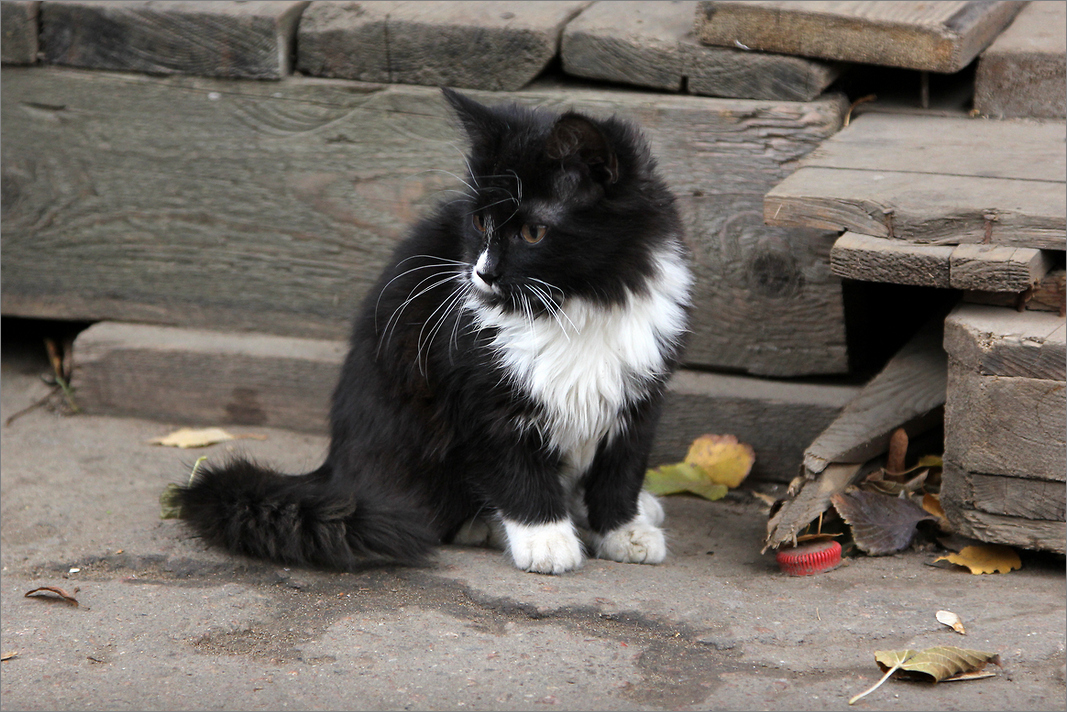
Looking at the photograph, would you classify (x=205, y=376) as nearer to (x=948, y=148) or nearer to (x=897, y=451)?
(x=897, y=451)

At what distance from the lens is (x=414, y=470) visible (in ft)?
8.93

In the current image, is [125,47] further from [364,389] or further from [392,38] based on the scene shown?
[364,389]

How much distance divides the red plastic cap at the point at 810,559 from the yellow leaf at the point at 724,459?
27.2 inches

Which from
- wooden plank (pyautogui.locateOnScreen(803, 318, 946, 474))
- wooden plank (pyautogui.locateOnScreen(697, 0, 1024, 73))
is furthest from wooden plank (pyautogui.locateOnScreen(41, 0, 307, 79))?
wooden plank (pyautogui.locateOnScreen(803, 318, 946, 474))

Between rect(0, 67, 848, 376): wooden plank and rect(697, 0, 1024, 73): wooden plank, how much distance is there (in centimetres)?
18

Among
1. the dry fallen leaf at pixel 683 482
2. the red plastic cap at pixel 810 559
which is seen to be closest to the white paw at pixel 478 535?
the dry fallen leaf at pixel 683 482

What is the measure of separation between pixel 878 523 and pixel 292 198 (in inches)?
84.2

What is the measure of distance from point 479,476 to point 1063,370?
1.38 metres

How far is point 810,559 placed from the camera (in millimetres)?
2576

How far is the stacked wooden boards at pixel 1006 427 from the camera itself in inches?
91.4

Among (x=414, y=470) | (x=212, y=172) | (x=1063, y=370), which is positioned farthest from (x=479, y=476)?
(x=212, y=172)

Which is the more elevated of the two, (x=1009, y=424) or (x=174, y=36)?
(x=174, y=36)

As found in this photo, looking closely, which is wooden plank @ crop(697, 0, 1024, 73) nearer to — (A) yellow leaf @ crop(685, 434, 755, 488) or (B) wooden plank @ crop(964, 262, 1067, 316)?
(B) wooden plank @ crop(964, 262, 1067, 316)

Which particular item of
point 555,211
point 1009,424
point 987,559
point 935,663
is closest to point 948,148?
point 1009,424
